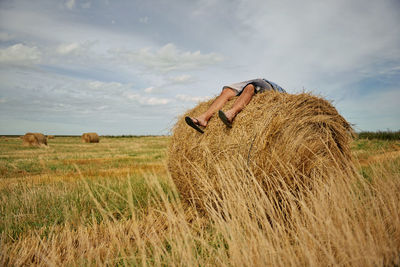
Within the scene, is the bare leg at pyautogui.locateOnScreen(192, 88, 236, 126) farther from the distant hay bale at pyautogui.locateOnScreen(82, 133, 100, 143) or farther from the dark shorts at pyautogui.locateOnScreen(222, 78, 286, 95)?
the distant hay bale at pyautogui.locateOnScreen(82, 133, 100, 143)

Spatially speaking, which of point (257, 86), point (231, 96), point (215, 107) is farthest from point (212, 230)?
point (257, 86)

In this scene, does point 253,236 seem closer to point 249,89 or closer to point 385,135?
point 249,89

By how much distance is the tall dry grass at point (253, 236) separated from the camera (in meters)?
1.75

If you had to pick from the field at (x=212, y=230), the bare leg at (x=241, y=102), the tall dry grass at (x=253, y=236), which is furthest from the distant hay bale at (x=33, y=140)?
the bare leg at (x=241, y=102)

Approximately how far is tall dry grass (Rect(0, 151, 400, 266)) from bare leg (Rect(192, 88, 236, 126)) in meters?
1.01

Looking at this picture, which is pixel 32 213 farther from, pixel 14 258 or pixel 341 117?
pixel 341 117

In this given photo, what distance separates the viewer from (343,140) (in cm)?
430

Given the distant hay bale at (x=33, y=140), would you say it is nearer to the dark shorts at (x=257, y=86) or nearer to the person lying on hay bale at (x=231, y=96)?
the person lying on hay bale at (x=231, y=96)

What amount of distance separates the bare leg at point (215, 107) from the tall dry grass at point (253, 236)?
1011 millimetres

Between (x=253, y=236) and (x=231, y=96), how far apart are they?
2655 mm

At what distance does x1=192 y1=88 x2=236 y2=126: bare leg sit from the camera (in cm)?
386

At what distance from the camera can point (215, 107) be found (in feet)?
13.3

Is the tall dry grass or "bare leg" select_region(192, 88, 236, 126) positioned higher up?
"bare leg" select_region(192, 88, 236, 126)

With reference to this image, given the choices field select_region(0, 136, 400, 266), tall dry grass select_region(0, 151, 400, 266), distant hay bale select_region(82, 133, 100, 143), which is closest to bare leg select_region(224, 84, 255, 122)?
tall dry grass select_region(0, 151, 400, 266)
